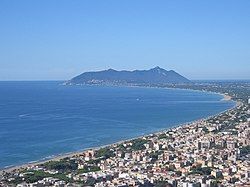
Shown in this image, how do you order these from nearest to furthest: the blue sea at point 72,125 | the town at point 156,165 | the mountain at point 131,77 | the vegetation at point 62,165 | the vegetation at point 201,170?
1. the town at point 156,165
2. the vegetation at point 201,170
3. the vegetation at point 62,165
4. the blue sea at point 72,125
5. the mountain at point 131,77

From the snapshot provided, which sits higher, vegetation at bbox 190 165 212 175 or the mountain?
the mountain

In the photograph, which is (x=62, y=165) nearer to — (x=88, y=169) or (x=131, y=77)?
(x=88, y=169)

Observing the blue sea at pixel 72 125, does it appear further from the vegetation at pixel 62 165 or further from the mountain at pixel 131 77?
the mountain at pixel 131 77

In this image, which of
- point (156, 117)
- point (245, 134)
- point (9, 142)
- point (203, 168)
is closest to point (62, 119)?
point (156, 117)

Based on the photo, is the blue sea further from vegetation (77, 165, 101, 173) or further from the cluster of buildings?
vegetation (77, 165, 101, 173)

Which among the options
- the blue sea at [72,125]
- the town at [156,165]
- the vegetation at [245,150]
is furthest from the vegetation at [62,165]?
the vegetation at [245,150]

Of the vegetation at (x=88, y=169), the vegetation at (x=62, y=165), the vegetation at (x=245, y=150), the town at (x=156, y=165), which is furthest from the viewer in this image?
the vegetation at (x=245, y=150)

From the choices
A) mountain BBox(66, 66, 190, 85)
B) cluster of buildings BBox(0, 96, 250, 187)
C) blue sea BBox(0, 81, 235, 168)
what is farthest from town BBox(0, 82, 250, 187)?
mountain BBox(66, 66, 190, 85)

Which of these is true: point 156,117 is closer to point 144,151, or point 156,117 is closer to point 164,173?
point 144,151
